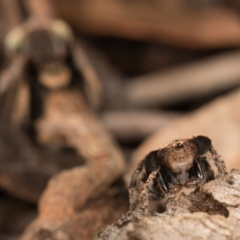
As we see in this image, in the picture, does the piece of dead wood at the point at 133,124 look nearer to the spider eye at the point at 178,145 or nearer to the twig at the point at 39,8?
the twig at the point at 39,8

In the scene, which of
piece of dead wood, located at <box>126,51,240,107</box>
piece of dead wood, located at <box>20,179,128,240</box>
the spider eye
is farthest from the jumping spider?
piece of dead wood, located at <box>126,51,240,107</box>

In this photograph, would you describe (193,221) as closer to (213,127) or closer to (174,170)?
(174,170)

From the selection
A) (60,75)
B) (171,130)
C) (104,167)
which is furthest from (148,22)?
(104,167)

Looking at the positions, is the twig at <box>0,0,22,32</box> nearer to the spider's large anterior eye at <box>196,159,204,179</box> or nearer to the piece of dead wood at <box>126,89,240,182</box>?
the piece of dead wood at <box>126,89,240,182</box>

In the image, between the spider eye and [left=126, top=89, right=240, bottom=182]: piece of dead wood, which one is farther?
[left=126, top=89, right=240, bottom=182]: piece of dead wood

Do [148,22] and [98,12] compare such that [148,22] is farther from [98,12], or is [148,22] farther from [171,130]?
[171,130]

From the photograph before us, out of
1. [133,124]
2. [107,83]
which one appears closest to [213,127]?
[133,124]
